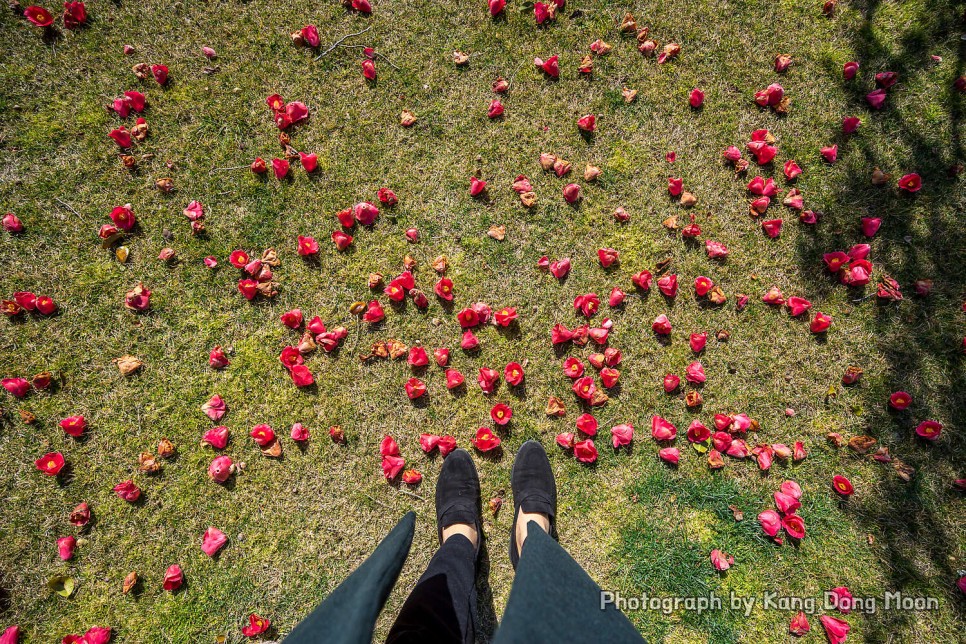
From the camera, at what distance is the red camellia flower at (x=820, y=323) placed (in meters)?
3.42

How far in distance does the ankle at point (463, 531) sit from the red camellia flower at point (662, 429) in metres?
1.51

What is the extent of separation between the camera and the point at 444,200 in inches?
144

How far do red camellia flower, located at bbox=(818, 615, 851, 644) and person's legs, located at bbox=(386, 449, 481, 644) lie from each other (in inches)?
99.0

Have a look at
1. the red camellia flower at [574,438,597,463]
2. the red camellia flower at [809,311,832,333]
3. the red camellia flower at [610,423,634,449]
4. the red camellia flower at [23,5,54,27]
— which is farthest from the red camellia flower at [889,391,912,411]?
the red camellia flower at [23,5,54,27]

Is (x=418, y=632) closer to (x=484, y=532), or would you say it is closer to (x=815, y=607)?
(x=484, y=532)

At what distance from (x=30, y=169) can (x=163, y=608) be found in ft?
11.9

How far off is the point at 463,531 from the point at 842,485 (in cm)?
280

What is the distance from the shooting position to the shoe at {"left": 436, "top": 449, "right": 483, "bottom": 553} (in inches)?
124

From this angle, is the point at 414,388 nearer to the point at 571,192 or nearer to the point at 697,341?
the point at 571,192

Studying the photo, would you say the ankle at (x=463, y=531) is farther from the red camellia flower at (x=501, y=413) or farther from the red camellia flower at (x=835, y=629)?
the red camellia flower at (x=835, y=629)

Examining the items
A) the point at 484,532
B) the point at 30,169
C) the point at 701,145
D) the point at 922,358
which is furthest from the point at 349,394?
the point at 922,358

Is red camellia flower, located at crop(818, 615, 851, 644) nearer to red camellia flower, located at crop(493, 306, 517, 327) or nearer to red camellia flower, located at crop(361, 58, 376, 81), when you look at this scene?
red camellia flower, located at crop(493, 306, 517, 327)

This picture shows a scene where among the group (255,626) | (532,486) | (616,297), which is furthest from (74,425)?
(616,297)

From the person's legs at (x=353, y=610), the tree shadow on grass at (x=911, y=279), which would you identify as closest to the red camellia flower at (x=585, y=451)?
the person's legs at (x=353, y=610)
